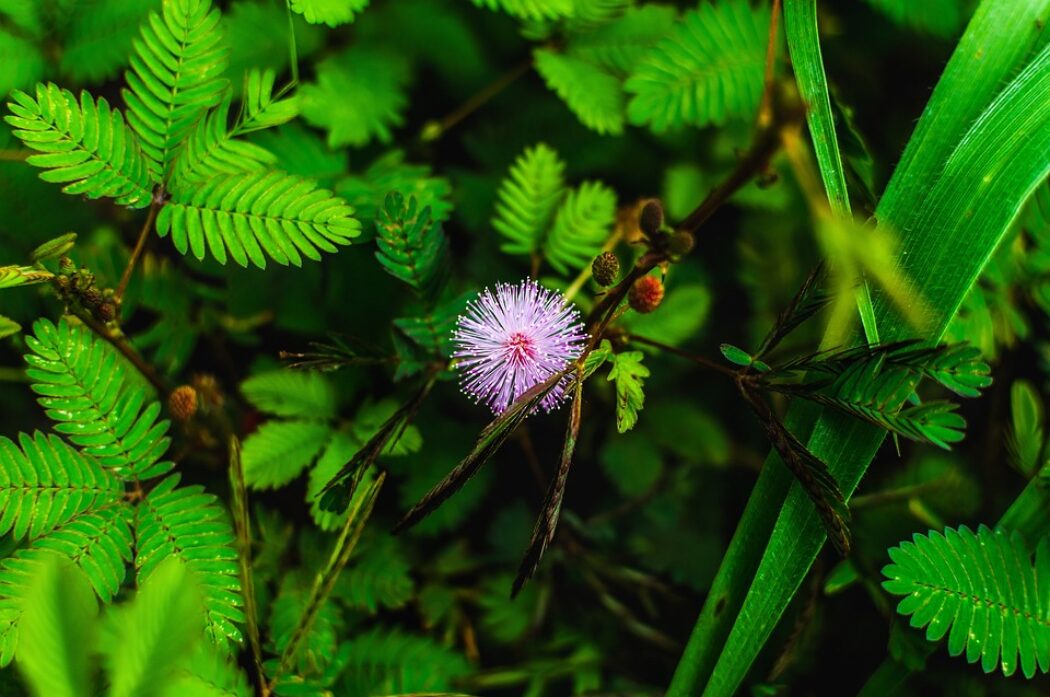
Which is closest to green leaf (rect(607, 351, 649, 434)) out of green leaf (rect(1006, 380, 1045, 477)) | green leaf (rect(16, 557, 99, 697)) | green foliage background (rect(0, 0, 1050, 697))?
green foliage background (rect(0, 0, 1050, 697))

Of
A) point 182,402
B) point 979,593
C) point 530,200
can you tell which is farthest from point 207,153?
point 979,593

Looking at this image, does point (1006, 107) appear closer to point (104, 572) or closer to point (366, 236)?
point (366, 236)

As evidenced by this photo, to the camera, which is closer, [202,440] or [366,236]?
[366,236]

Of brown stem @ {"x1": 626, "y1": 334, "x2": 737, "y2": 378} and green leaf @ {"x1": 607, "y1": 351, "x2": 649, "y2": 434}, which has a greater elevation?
brown stem @ {"x1": 626, "y1": 334, "x2": 737, "y2": 378}

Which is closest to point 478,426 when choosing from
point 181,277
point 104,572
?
point 181,277

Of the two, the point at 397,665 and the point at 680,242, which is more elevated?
the point at 680,242

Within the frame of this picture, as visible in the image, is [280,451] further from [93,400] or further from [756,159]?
[756,159]

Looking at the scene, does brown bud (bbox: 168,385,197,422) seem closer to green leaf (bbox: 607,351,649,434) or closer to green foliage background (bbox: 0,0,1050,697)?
green foliage background (bbox: 0,0,1050,697)
